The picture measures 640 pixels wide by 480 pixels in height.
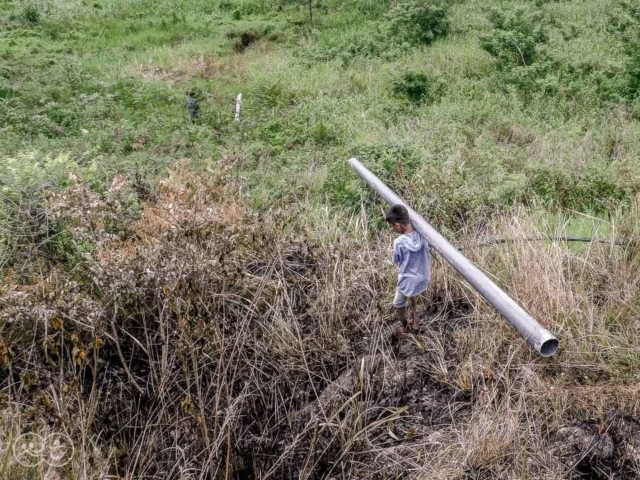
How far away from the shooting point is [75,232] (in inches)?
162

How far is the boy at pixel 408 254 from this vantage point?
3.65 meters

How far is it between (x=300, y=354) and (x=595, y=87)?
747 centimetres

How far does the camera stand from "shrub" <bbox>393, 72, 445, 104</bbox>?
990 cm

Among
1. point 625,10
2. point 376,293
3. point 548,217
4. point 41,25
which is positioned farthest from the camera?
point 41,25

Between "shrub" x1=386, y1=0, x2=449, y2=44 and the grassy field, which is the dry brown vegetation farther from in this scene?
"shrub" x1=386, y1=0, x2=449, y2=44

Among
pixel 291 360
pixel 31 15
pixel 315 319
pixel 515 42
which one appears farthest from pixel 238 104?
pixel 31 15

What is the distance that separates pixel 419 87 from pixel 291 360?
279 inches

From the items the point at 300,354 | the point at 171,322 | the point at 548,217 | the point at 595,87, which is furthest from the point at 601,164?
the point at 171,322

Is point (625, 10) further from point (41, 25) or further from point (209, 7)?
point (41, 25)

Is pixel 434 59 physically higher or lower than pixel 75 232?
lower

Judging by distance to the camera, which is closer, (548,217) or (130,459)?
(130,459)

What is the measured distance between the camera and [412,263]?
12.2 ft

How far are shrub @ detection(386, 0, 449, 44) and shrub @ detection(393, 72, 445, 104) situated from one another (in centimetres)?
275

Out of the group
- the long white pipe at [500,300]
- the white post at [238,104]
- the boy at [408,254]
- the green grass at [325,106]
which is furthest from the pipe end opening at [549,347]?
the white post at [238,104]
